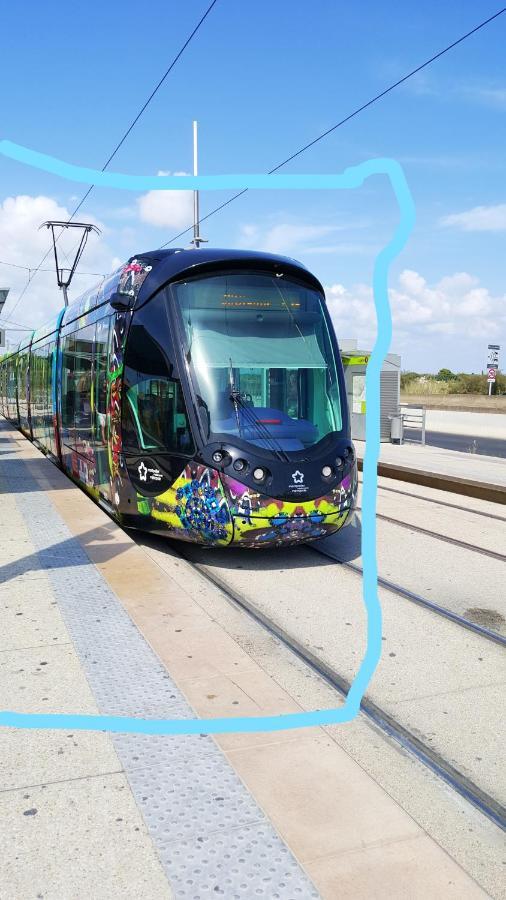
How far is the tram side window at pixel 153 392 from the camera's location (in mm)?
7043

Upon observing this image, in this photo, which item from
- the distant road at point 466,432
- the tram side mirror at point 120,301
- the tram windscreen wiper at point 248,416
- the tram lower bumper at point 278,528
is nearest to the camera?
the tram lower bumper at point 278,528

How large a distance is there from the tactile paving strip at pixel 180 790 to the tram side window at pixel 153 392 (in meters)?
1.94

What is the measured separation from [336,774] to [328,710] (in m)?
0.74

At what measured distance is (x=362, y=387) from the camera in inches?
864

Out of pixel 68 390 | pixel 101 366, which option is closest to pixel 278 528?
pixel 101 366

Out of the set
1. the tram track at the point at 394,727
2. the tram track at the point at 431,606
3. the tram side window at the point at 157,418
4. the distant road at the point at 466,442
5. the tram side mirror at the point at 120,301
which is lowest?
the distant road at the point at 466,442

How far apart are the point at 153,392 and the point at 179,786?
14.8ft

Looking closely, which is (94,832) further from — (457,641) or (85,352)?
(85,352)

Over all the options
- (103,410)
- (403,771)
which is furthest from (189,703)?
(103,410)

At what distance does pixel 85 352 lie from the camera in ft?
33.4

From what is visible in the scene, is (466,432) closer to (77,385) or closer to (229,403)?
(77,385)

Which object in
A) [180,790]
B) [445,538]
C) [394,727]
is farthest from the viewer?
[445,538]

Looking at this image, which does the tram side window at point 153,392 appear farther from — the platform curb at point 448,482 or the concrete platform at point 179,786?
the platform curb at point 448,482

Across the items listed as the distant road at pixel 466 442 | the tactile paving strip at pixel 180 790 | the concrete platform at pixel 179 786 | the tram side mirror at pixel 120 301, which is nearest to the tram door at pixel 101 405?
the tram side mirror at pixel 120 301
